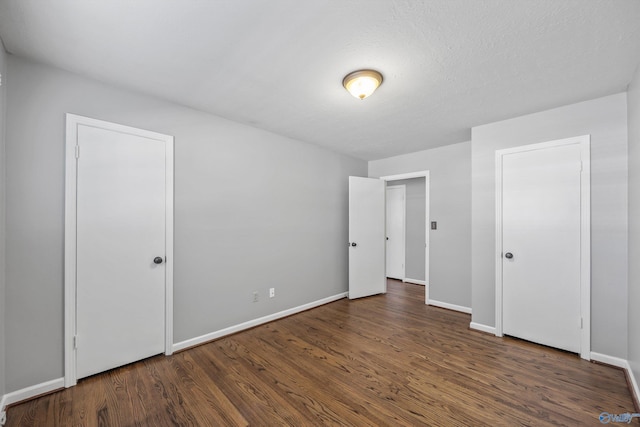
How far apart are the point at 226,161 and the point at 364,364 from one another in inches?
101

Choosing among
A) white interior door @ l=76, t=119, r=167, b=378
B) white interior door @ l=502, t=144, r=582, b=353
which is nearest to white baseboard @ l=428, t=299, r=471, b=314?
white interior door @ l=502, t=144, r=582, b=353

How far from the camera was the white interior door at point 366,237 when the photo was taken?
429cm

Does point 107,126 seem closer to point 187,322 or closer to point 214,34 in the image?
point 214,34

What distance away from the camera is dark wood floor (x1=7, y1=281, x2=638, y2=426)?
5.62 feet

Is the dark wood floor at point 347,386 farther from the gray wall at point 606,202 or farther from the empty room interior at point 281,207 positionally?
A: the gray wall at point 606,202

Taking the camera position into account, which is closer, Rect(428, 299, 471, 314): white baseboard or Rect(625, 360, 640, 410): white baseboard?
Rect(625, 360, 640, 410): white baseboard

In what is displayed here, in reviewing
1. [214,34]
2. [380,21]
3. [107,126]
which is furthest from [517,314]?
[107,126]

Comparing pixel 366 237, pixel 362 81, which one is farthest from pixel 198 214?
pixel 366 237

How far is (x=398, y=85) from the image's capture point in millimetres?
2176

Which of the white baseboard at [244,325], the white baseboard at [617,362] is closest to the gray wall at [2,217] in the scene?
the white baseboard at [244,325]

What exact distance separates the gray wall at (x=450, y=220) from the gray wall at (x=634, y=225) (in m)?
1.60

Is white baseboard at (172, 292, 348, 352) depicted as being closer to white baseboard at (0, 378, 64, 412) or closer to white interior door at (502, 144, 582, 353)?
white baseboard at (0, 378, 64, 412)

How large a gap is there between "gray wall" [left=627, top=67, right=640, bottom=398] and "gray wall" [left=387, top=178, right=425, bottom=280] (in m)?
3.11

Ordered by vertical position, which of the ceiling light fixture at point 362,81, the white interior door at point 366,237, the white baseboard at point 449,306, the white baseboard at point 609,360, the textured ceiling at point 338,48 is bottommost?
Answer: the white baseboard at point 449,306
